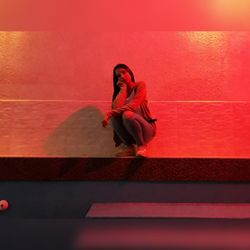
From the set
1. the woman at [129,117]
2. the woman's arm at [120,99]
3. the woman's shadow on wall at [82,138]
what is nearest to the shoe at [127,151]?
the woman at [129,117]

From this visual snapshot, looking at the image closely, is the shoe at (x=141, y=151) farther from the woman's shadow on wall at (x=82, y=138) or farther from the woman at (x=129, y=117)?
the woman's shadow on wall at (x=82, y=138)

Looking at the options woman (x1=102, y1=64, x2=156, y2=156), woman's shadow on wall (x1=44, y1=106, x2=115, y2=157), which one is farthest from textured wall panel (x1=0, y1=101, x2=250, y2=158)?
woman (x1=102, y1=64, x2=156, y2=156)

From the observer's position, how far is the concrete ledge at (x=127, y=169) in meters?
2.27

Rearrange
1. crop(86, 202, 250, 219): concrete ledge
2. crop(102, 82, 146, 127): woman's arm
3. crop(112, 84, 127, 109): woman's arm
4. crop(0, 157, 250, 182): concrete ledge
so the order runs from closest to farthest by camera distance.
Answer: crop(86, 202, 250, 219): concrete ledge
crop(0, 157, 250, 182): concrete ledge
crop(102, 82, 146, 127): woman's arm
crop(112, 84, 127, 109): woman's arm

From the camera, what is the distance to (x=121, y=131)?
96.0 inches

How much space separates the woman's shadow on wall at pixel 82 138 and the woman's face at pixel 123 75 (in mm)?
406

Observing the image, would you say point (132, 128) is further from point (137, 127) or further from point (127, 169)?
point (127, 169)

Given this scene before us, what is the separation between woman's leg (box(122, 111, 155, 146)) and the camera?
7.68 ft

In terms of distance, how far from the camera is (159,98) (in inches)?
117

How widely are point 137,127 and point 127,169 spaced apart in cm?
24

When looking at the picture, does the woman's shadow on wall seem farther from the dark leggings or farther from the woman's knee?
the woman's knee

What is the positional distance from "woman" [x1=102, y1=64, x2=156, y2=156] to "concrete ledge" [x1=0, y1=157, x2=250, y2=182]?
4.0 inches

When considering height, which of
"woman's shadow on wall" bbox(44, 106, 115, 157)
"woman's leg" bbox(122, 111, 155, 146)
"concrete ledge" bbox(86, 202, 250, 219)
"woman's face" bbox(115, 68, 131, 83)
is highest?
"woman's face" bbox(115, 68, 131, 83)
